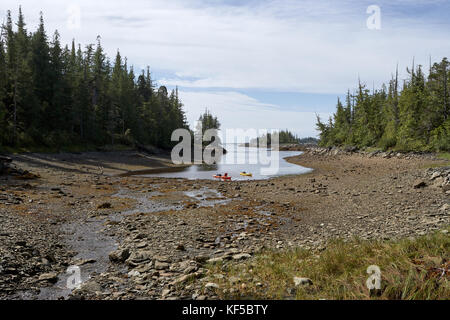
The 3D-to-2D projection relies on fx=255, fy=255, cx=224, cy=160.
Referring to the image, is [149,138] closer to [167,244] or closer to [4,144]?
[4,144]

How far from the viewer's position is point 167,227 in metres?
12.9

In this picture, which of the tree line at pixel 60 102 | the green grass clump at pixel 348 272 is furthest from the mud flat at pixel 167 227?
the tree line at pixel 60 102

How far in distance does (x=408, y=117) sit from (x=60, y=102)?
74482mm

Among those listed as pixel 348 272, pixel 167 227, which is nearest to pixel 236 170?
pixel 167 227

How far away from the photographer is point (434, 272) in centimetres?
554

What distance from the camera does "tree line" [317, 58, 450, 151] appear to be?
4759cm

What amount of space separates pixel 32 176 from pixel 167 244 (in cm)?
2516

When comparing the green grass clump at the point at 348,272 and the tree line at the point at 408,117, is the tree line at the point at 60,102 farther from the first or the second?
the tree line at the point at 408,117

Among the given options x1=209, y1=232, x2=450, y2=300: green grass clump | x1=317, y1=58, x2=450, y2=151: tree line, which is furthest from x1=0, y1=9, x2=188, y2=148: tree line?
x1=317, y1=58, x2=450, y2=151: tree line

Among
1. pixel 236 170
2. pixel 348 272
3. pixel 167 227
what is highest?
pixel 348 272

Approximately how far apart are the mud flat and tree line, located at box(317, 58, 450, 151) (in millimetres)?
33675

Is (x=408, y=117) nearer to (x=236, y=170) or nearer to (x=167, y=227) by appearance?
(x=236, y=170)

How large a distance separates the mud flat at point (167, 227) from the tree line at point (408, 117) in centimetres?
3367
